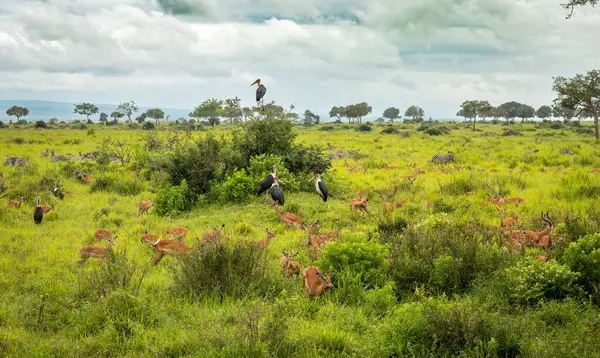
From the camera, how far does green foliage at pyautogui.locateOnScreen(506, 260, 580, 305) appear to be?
5.66 meters

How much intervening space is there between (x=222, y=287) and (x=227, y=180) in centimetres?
751

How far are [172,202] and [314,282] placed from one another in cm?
762

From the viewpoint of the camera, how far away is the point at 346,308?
18.9 ft

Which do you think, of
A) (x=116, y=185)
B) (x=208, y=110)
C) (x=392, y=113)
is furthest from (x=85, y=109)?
(x=116, y=185)

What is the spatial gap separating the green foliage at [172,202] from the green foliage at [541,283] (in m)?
8.95

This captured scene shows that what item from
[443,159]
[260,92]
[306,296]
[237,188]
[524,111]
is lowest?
[306,296]

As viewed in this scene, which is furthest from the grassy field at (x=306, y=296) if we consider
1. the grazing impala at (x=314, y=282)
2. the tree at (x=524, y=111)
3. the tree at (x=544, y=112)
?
the tree at (x=544, y=112)

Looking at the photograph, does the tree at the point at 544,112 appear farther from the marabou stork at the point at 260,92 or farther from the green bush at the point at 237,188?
the green bush at the point at 237,188

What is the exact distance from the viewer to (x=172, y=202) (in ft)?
41.5

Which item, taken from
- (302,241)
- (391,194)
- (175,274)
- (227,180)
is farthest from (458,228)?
(227,180)

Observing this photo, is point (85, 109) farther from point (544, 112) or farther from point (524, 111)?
point (544, 112)

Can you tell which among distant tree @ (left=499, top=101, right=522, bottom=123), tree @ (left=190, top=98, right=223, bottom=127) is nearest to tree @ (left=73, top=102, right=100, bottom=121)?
tree @ (left=190, top=98, right=223, bottom=127)

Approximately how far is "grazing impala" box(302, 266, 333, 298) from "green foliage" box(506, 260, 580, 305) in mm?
2383

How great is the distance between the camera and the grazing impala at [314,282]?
6.01 m
